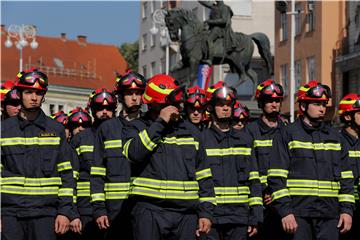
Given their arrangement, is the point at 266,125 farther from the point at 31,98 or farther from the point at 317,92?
the point at 31,98

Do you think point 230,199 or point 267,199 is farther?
point 267,199

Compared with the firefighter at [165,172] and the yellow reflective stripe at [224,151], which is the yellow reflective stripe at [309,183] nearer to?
the yellow reflective stripe at [224,151]

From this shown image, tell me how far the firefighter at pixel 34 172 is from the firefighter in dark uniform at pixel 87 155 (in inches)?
99.8

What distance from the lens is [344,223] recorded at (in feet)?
39.5

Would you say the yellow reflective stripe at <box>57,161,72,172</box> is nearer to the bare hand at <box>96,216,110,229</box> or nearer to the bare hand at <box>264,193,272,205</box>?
the bare hand at <box>96,216,110,229</box>

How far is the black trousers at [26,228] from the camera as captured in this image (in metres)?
10.6

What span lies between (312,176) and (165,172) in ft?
8.03

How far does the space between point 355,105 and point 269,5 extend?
59057mm

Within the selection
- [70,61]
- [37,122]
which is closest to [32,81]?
[37,122]

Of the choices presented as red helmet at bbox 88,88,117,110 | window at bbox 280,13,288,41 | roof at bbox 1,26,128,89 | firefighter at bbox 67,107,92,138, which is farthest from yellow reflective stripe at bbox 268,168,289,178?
roof at bbox 1,26,128,89

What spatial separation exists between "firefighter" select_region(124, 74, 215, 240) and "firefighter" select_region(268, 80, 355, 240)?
1712 mm

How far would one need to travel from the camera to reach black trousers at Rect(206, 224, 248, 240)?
12.2 meters

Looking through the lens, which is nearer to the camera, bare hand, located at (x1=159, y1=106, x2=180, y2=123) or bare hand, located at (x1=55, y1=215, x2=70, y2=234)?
bare hand, located at (x1=159, y1=106, x2=180, y2=123)

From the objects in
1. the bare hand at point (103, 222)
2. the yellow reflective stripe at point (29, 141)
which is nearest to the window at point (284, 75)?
the bare hand at point (103, 222)
